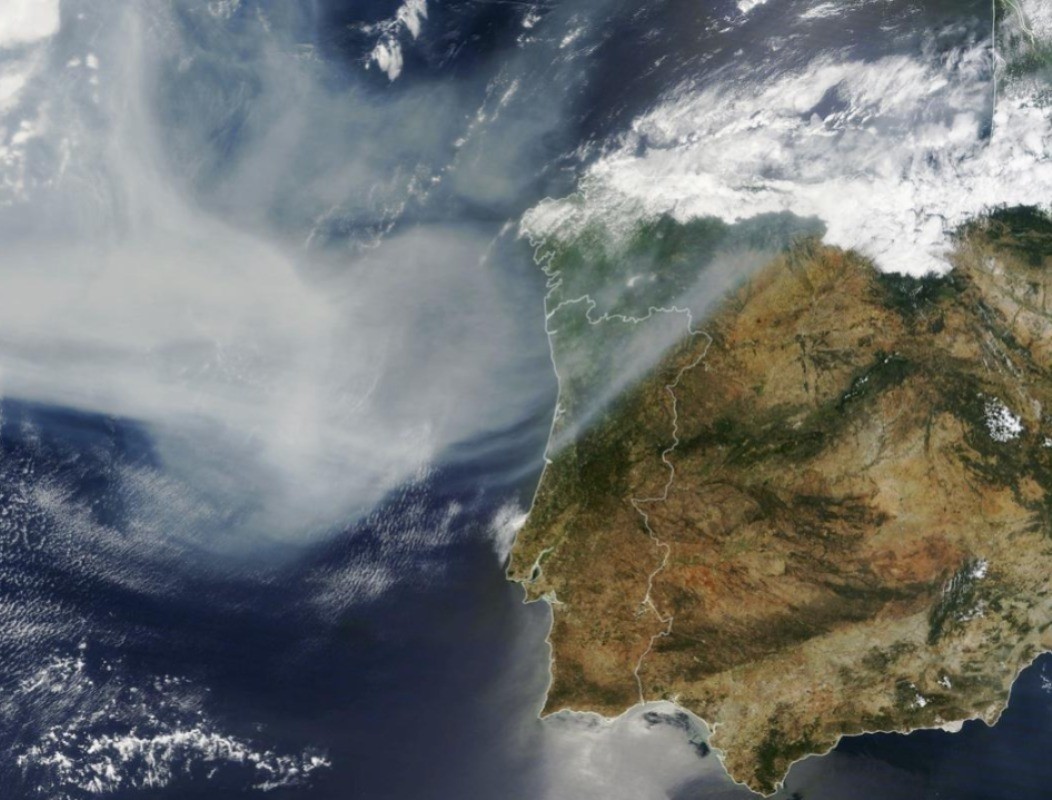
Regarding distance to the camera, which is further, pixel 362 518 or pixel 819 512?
pixel 362 518

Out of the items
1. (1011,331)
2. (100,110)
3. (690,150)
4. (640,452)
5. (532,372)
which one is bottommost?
(1011,331)

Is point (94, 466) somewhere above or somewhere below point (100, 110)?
below

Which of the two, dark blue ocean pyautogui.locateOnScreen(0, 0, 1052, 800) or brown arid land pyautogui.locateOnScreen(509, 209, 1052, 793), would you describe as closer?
brown arid land pyautogui.locateOnScreen(509, 209, 1052, 793)

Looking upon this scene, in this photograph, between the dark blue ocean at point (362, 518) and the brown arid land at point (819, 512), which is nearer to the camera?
the brown arid land at point (819, 512)

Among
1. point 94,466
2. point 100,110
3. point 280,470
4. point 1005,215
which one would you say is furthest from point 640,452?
point 100,110

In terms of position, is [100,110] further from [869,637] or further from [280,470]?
[869,637]

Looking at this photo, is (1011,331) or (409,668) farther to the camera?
(409,668)

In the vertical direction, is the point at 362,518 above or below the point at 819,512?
above
